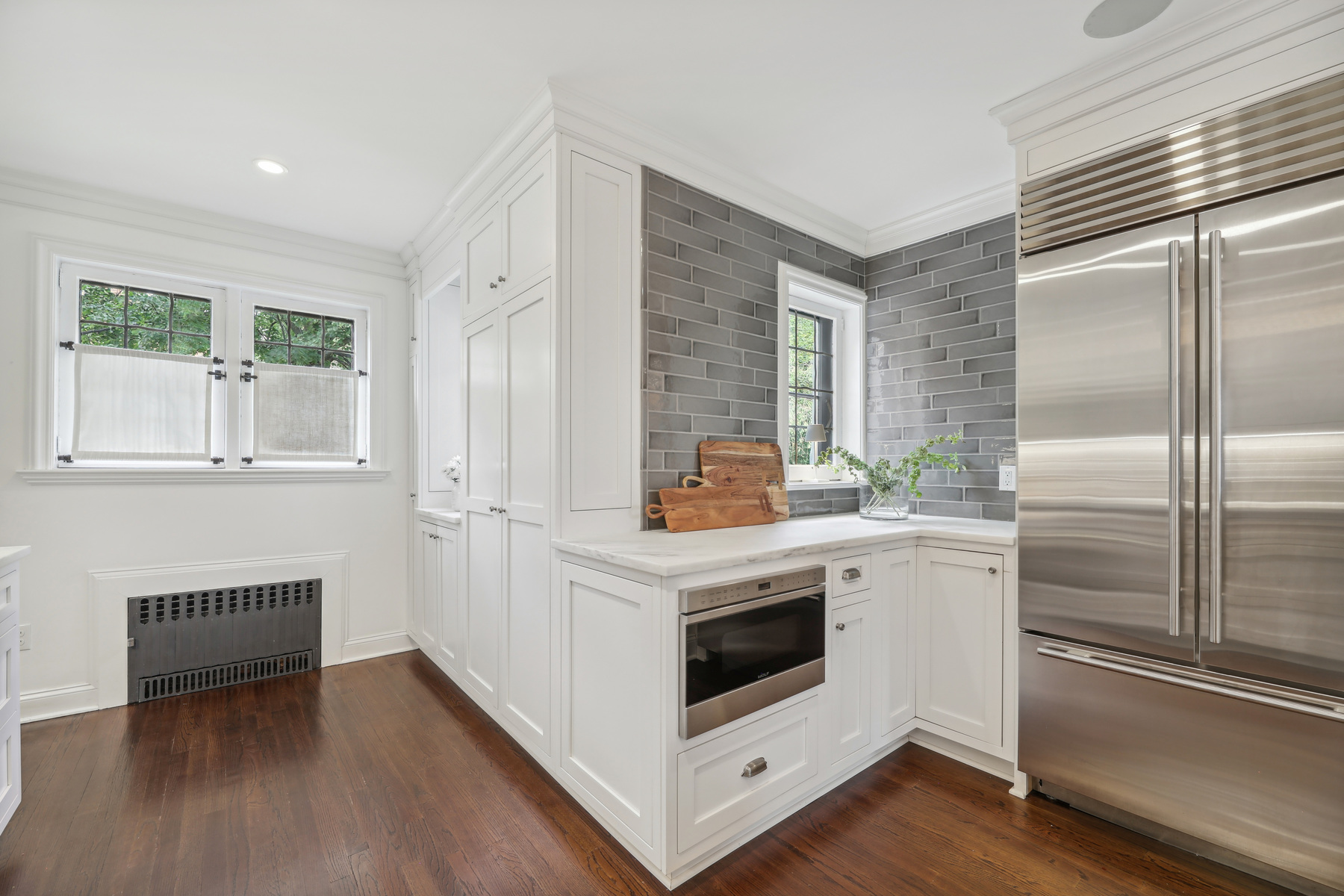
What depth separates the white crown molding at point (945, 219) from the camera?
289 cm

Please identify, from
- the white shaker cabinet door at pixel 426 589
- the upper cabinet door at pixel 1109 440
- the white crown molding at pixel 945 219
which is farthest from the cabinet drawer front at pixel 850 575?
the white shaker cabinet door at pixel 426 589

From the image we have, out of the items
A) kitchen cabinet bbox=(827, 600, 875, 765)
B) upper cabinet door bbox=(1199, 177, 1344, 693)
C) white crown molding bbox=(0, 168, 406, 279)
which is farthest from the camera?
white crown molding bbox=(0, 168, 406, 279)

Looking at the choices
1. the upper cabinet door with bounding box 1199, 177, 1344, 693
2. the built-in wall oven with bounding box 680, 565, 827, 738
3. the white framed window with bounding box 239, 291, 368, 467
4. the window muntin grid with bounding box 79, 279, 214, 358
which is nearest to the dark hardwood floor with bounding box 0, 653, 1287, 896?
the built-in wall oven with bounding box 680, 565, 827, 738

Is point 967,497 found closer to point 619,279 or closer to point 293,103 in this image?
point 619,279

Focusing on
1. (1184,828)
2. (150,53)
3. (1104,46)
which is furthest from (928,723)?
(150,53)

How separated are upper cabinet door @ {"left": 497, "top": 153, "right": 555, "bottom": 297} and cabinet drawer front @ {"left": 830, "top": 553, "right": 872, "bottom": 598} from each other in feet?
5.29

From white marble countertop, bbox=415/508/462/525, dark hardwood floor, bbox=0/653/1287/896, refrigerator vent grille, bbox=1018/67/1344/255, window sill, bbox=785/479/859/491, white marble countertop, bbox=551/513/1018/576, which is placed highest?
refrigerator vent grille, bbox=1018/67/1344/255

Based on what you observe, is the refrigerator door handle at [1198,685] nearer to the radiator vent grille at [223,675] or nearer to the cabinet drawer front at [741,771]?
the cabinet drawer front at [741,771]

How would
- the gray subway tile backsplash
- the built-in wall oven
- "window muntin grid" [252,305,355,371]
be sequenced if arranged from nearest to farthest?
the built-in wall oven < the gray subway tile backsplash < "window muntin grid" [252,305,355,371]

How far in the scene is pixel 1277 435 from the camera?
161 cm

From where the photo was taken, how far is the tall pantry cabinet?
221 centimetres

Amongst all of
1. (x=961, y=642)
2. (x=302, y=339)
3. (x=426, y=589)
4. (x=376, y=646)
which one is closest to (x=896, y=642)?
(x=961, y=642)

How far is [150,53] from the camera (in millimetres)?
1965

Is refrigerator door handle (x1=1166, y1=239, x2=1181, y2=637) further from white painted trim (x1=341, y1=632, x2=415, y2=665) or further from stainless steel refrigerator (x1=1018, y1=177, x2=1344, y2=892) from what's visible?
white painted trim (x1=341, y1=632, x2=415, y2=665)
